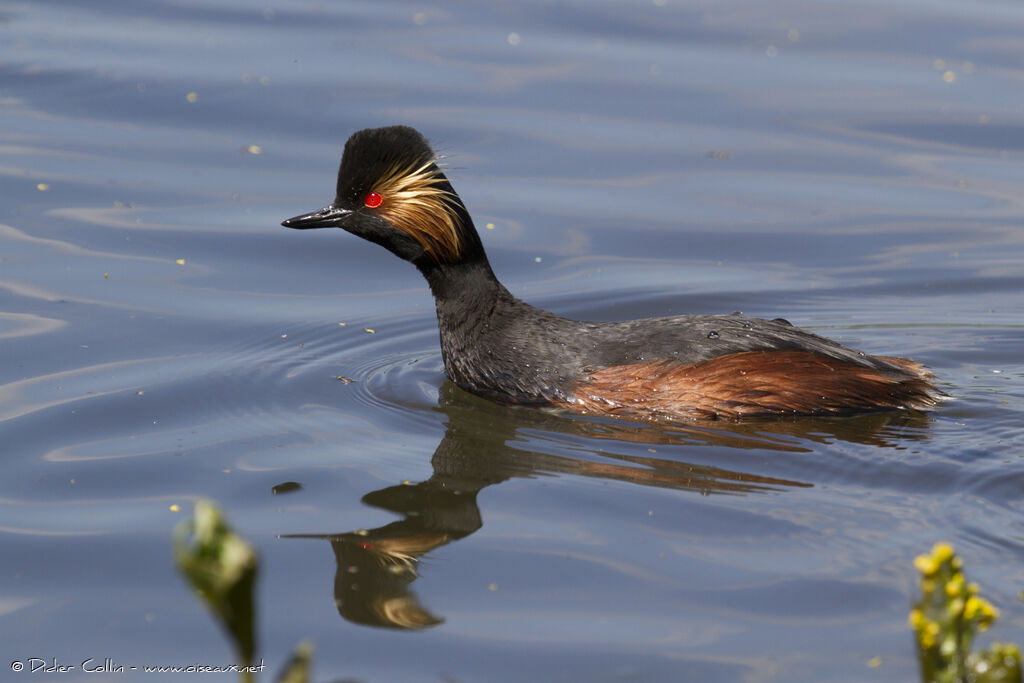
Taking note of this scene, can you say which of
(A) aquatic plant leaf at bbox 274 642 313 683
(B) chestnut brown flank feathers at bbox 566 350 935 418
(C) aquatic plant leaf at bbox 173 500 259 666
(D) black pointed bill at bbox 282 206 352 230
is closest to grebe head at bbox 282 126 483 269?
(D) black pointed bill at bbox 282 206 352 230

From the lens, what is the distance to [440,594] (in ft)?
18.2

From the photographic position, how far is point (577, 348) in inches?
312

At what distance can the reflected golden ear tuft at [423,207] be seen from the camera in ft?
26.5

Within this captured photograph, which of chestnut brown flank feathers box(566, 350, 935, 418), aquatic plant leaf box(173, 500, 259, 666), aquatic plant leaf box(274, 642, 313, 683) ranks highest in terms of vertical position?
aquatic plant leaf box(173, 500, 259, 666)

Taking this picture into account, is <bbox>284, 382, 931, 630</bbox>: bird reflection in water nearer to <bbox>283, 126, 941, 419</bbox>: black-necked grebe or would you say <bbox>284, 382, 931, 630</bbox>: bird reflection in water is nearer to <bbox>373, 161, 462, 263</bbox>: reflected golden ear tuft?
<bbox>283, 126, 941, 419</bbox>: black-necked grebe

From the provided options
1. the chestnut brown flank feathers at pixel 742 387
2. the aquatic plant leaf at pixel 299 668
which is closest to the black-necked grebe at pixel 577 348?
the chestnut brown flank feathers at pixel 742 387

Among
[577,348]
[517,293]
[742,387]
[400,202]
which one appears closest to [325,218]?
[400,202]

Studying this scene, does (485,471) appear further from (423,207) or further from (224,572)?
(224,572)

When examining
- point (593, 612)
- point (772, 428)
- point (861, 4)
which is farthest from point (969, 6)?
point (593, 612)

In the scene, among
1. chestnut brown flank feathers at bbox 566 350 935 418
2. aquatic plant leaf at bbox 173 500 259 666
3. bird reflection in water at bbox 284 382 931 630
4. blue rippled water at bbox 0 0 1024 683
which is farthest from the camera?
chestnut brown flank feathers at bbox 566 350 935 418

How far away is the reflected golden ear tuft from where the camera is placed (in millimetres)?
8078

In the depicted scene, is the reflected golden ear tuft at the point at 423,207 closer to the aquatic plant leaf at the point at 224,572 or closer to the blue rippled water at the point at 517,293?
the blue rippled water at the point at 517,293

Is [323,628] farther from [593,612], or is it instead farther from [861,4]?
[861,4]

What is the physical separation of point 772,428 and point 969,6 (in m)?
10.6
